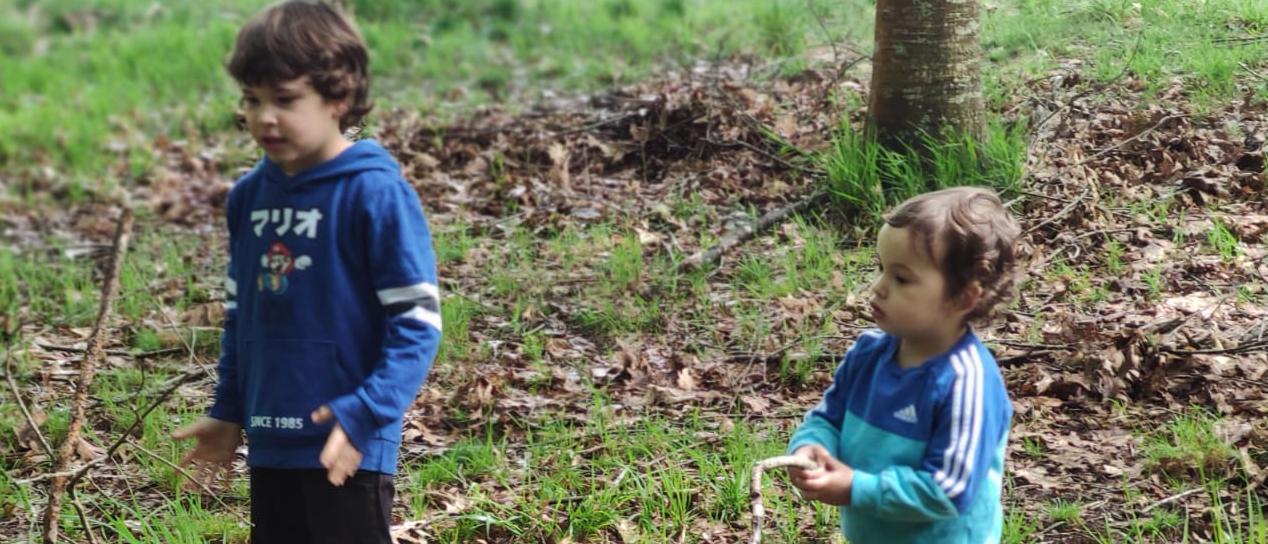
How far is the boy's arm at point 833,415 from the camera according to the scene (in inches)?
108

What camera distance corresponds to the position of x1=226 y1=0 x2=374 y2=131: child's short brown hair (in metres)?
2.86

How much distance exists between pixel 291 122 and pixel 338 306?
1.34ft

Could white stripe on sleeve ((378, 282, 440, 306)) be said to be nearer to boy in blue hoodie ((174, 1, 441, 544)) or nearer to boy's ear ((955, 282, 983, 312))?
boy in blue hoodie ((174, 1, 441, 544))

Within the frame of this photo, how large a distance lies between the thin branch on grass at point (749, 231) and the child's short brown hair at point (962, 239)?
3255 mm

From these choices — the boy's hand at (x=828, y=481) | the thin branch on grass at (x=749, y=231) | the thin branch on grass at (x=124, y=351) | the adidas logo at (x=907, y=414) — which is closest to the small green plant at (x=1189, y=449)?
the adidas logo at (x=907, y=414)

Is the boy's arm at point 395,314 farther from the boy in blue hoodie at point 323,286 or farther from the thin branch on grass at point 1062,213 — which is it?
the thin branch on grass at point 1062,213

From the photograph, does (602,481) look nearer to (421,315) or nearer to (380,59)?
(421,315)

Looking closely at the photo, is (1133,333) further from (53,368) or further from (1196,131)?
(53,368)

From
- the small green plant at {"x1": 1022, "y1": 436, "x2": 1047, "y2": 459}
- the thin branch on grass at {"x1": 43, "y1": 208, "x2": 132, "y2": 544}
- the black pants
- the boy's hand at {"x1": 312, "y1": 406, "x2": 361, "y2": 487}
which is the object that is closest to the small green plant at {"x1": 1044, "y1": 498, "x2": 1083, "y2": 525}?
the small green plant at {"x1": 1022, "y1": 436, "x2": 1047, "y2": 459}

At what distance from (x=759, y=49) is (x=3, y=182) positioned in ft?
18.7

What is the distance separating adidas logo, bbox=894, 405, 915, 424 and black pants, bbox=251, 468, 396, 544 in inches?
45.7

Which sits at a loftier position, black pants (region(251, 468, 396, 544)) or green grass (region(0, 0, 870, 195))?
black pants (region(251, 468, 396, 544))

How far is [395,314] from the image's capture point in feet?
9.40

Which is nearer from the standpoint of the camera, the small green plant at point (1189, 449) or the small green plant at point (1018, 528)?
the small green plant at point (1018, 528)
